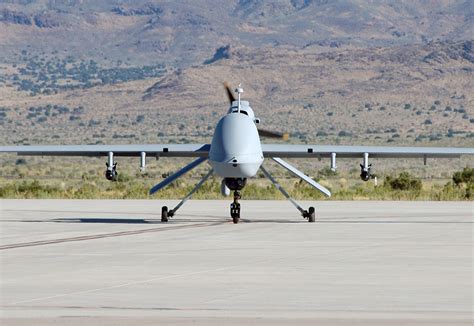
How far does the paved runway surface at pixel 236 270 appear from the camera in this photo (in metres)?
15.6

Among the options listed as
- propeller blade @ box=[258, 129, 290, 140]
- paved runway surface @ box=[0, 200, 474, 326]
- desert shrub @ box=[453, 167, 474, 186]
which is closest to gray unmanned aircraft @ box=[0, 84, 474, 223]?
propeller blade @ box=[258, 129, 290, 140]

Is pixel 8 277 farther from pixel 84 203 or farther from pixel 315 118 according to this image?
pixel 315 118

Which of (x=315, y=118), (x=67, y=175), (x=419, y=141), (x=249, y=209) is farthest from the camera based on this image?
(x=315, y=118)

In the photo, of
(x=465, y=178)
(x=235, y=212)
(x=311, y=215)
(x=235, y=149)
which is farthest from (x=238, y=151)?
(x=465, y=178)

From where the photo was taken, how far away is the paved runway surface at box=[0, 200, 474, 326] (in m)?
15.6

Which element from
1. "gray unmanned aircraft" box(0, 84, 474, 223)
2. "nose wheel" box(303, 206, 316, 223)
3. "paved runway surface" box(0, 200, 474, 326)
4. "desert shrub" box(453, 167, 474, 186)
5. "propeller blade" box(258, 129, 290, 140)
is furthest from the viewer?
"desert shrub" box(453, 167, 474, 186)

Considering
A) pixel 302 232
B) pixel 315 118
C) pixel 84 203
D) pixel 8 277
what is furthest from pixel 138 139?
pixel 8 277

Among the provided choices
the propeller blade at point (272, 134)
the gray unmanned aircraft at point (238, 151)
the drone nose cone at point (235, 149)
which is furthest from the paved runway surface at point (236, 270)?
the propeller blade at point (272, 134)

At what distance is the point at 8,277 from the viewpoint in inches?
790

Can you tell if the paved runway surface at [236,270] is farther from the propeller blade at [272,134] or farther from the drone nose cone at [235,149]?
the propeller blade at [272,134]

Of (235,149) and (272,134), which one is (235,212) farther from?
(235,149)

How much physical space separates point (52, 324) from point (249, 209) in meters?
29.0

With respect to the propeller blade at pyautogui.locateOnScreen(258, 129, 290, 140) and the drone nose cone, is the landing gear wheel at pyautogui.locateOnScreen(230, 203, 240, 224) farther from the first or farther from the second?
the drone nose cone

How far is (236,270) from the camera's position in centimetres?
2120
